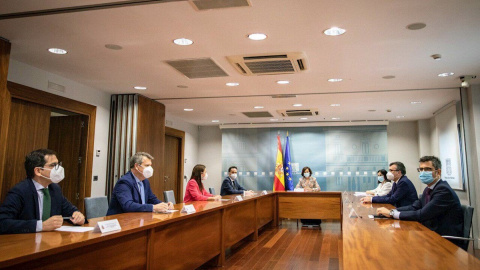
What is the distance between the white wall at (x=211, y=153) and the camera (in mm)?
10266

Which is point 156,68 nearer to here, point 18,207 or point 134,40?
point 134,40

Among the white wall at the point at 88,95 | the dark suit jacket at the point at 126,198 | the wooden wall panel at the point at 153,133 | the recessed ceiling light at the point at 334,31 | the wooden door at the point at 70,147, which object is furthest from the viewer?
the wooden wall panel at the point at 153,133

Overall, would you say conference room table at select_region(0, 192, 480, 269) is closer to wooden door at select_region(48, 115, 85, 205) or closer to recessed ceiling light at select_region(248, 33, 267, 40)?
recessed ceiling light at select_region(248, 33, 267, 40)

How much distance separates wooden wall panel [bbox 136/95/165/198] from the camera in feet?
20.4

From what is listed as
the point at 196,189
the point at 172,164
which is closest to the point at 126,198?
the point at 196,189

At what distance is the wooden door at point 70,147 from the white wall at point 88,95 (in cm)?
26

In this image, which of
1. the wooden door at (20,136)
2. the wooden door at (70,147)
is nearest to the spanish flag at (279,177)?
the wooden door at (70,147)

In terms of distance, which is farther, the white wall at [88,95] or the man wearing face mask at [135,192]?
the white wall at [88,95]

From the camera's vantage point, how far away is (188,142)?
9781 millimetres

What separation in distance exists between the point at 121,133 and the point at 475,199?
5860mm

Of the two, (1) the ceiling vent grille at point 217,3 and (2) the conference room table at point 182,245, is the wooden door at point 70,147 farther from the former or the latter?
(1) the ceiling vent grille at point 217,3

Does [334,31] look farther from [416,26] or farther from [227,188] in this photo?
[227,188]

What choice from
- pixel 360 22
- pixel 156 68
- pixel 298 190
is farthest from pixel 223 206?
pixel 298 190

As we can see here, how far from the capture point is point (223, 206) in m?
4.02
